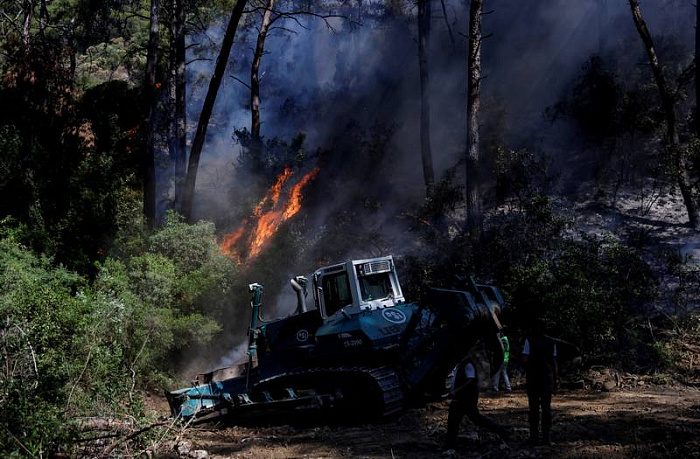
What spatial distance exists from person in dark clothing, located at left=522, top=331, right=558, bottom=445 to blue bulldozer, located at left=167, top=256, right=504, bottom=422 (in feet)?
1.65

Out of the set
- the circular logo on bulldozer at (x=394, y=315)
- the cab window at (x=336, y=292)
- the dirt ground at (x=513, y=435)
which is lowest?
the dirt ground at (x=513, y=435)

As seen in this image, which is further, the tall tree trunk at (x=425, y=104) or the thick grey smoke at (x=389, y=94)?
the thick grey smoke at (x=389, y=94)

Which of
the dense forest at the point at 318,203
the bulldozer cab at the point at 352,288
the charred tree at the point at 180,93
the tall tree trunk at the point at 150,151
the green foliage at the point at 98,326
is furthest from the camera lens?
the charred tree at the point at 180,93

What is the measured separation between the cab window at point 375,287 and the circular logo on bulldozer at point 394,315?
0.50m

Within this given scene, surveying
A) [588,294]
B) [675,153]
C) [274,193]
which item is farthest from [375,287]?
[274,193]

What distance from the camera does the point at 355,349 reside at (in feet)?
34.9

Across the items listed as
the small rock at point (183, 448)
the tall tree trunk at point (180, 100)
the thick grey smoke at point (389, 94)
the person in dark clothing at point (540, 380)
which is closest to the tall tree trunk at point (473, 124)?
the thick grey smoke at point (389, 94)

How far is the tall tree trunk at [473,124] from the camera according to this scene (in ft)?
60.5

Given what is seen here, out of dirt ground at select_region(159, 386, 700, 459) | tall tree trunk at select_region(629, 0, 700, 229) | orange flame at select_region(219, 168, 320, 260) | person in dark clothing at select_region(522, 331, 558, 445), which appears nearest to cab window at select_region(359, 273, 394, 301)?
dirt ground at select_region(159, 386, 700, 459)

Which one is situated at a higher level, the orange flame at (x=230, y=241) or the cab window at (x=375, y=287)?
the orange flame at (x=230, y=241)

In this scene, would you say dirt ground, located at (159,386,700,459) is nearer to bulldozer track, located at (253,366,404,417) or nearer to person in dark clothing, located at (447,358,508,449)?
person in dark clothing, located at (447,358,508,449)

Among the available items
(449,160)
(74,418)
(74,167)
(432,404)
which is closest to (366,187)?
(449,160)

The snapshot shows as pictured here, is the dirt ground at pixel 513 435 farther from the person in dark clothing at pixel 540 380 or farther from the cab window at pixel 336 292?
the cab window at pixel 336 292

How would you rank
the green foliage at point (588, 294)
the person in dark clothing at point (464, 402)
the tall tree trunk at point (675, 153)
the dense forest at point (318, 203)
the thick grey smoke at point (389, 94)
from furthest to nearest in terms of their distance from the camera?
1. the thick grey smoke at point (389, 94)
2. the tall tree trunk at point (675, 153)
3. the green foliage at point (588, 294)
4. the dense forest at point (318, 203)
5. the person in dark clothing at point (464, 402)
